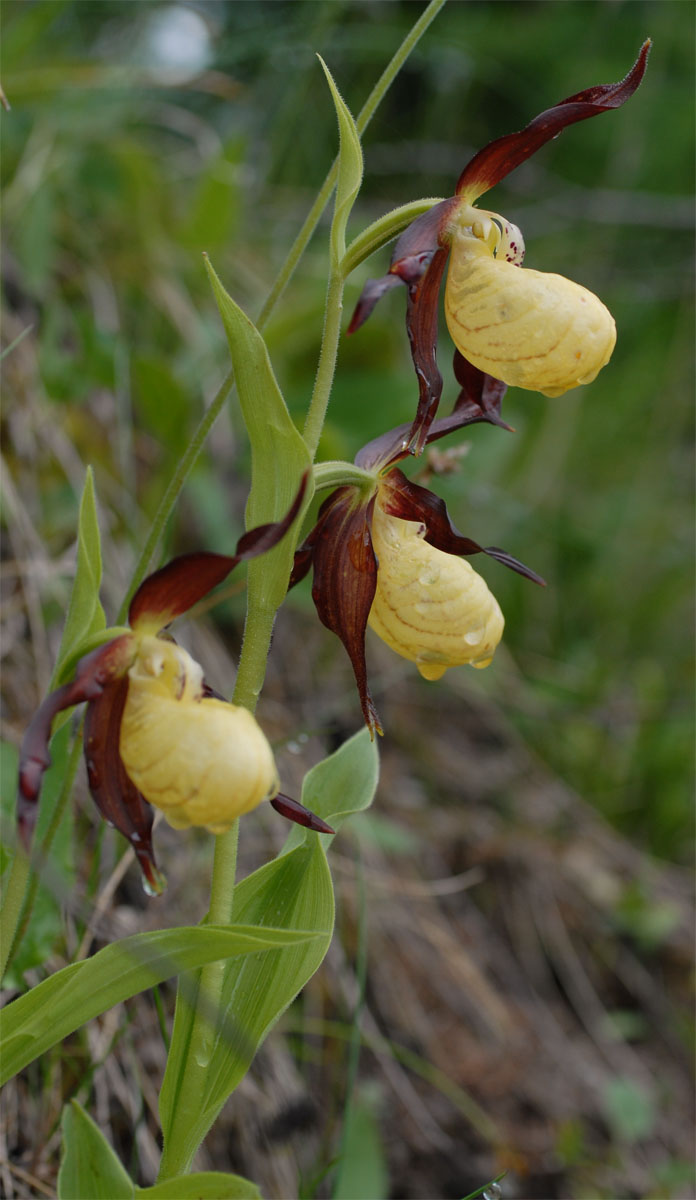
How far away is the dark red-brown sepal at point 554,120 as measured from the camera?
0.82 metres

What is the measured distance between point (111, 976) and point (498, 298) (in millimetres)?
665

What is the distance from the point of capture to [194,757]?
27.8 inches

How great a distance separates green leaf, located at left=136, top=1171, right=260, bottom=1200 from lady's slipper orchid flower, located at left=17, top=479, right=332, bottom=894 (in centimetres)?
24

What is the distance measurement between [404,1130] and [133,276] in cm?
188

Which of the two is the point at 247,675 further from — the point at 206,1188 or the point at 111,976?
the point at 206,1188

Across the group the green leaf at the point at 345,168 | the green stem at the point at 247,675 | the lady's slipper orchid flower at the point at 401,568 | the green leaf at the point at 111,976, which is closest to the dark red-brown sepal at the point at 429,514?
the lady's slipper orchid flower at the point at 401,568

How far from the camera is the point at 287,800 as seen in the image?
85 centimetres

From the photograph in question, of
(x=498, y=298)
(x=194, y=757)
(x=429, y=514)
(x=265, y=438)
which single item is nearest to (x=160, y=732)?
(x=194, y=757)

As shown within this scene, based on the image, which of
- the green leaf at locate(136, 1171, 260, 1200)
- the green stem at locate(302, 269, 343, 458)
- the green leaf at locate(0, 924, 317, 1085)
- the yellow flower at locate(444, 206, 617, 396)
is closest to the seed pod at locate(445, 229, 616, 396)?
the yellow flower at locate(444, 206, 617, 396)

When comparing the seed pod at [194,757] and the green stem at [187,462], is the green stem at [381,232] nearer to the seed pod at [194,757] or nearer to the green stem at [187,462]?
the green stem at [187,462]

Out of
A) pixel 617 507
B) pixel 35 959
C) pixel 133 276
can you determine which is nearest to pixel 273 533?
pixel 35 959

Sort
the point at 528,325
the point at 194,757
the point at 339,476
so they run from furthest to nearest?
the point at 339,476, the point at 528,325, the point at 194,757

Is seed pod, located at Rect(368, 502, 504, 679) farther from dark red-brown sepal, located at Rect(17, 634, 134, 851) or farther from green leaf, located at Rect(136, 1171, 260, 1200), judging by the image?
green leaf, located at Rect(136, 1171, 260, 1200)

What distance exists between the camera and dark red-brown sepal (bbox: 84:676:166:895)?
786 mm
